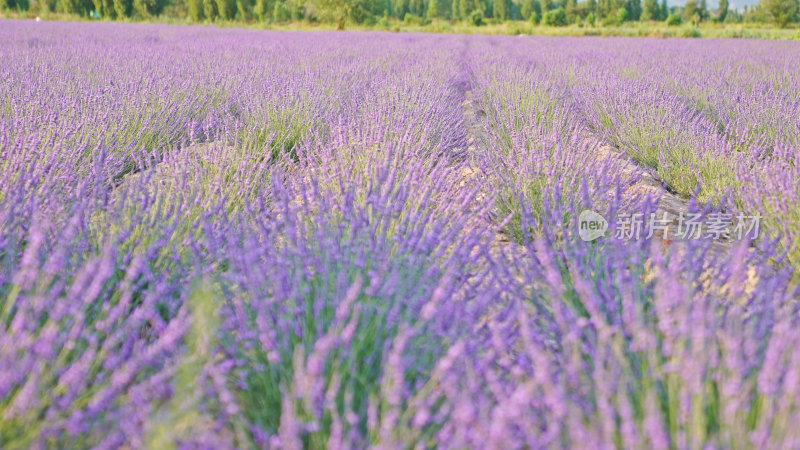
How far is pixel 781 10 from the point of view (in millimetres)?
32125

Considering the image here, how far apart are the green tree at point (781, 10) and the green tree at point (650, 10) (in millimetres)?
8686

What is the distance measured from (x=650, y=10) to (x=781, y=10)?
37.7 ft

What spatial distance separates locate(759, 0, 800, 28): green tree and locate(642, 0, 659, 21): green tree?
342 inches

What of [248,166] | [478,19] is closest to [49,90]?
[248,166]

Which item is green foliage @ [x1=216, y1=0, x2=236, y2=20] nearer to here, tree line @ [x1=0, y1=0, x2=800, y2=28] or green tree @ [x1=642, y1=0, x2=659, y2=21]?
tree line @ [x1=0, y1=0, x2=800, y2=28]

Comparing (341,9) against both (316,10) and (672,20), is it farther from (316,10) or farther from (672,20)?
(672,20)

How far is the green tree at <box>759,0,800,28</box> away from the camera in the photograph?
30.7 metres

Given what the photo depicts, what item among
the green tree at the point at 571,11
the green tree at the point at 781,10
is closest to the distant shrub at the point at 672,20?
the green tree at the point at 781,10

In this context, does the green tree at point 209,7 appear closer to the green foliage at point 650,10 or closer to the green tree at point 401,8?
the green tree at point 401,8

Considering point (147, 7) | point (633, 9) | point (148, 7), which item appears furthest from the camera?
point (633, 9)

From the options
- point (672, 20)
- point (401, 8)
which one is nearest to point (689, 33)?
point (672, 20)

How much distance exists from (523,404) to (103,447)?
69cm

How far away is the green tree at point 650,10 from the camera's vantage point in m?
41.6

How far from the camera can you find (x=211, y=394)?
1066mm
